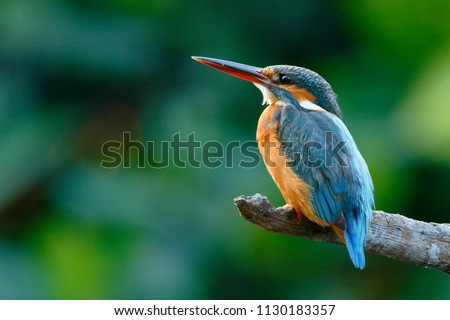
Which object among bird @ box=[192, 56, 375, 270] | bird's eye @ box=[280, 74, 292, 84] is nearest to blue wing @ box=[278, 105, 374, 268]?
bird @ box=[192, 56, 375, 270]

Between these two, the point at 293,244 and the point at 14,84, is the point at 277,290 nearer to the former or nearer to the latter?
the point at 293,244

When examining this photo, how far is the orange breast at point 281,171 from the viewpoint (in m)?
2.33

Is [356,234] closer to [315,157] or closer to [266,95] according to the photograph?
[315,157]

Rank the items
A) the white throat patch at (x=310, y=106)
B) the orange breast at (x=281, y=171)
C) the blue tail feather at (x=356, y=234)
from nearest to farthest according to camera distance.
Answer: the blue tail feather at (x=356, y=234) < the orange breast at (x=281, y=171) < the white throat patch at (x=310, y=106)

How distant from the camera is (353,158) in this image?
236 centimetres

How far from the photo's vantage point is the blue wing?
2266mm

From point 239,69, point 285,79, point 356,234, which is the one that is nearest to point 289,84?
point 285,79

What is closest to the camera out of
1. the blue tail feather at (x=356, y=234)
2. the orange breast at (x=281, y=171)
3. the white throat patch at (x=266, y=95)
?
the blue tail feather at (x=356, y=234)

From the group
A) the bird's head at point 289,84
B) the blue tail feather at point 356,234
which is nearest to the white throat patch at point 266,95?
the bird's head at point 289,84

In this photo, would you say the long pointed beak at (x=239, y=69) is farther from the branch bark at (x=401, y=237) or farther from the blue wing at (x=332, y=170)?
the branch bark at (x=401, y=237)

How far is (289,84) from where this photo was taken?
2.58 meters

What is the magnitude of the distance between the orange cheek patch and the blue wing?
9cm

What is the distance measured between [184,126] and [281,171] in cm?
A: 56

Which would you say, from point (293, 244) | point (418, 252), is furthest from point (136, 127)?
point (418, 252)
